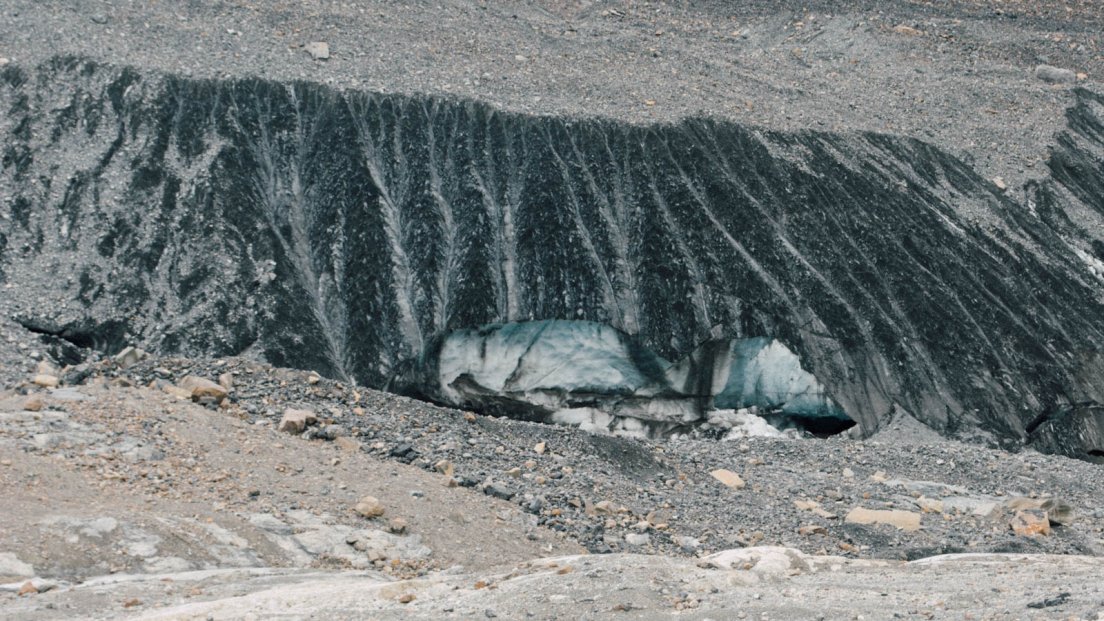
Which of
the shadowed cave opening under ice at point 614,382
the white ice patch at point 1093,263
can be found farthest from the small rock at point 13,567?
the white ice patch at point 1093,263

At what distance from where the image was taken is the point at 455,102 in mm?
28500

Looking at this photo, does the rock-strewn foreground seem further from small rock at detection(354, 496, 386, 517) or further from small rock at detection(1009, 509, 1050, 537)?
small rock at detection(354, 496, 386, 517)

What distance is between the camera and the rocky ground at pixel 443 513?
1162cm

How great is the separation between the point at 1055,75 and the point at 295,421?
2745cm

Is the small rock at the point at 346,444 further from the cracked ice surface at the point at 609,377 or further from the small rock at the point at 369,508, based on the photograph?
the cracked ice surface at the point at 609,377

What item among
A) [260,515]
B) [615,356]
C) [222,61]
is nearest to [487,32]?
[222,61]

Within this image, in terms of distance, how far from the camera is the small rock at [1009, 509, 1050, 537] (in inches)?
701

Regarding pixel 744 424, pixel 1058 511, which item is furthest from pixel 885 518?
pixel 744 424

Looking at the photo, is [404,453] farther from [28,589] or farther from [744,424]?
[744,424]

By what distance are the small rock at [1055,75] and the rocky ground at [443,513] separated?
17746 mm

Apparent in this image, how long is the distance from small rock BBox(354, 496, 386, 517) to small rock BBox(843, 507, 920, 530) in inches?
264

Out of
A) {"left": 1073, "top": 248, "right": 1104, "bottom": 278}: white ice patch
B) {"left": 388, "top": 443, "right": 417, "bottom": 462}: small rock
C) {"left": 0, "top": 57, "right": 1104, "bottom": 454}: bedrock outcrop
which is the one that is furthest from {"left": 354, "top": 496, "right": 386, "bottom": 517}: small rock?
{"left": 1073, "top": 248, "right": 1104, "bottom": 278}: white ice patch

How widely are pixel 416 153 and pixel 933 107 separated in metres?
14.0

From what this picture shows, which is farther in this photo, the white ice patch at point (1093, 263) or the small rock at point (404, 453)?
the white ice patch at point (1093, 263)
